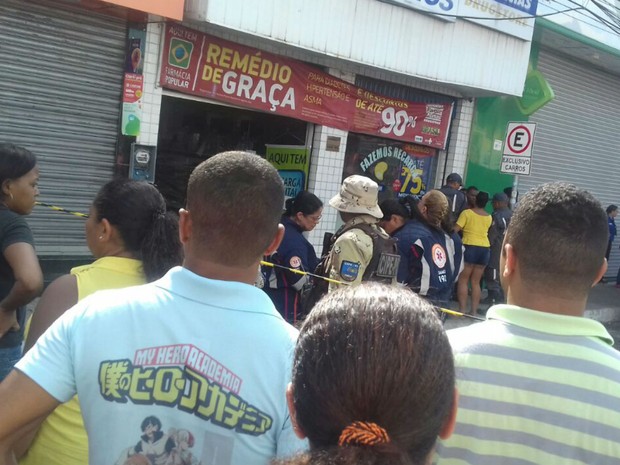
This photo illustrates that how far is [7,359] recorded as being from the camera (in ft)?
10.5

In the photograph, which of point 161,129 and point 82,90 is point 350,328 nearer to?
point 82,90

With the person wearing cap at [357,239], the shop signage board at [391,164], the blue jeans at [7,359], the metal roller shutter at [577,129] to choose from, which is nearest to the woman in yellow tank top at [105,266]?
the blue jeans at [7,359]

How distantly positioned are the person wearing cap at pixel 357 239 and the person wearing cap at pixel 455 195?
549 cm

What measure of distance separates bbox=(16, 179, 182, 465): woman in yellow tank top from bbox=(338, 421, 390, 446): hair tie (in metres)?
1.25

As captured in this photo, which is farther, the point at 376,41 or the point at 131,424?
the point at 376,41

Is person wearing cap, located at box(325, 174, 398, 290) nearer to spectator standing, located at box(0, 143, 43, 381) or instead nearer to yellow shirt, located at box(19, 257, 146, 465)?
spectator standing, located at box(0, 143, 43, 381)

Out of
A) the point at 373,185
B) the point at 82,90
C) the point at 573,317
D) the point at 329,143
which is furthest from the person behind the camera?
the point at 329,143

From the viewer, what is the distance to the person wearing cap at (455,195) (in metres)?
10.1

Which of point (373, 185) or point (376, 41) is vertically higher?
point (376, 41)

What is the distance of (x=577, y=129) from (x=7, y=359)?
13394 mm

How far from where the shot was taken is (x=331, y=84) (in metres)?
9.27

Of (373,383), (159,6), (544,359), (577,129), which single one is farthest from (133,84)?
(577,129)

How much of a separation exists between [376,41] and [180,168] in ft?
10.2

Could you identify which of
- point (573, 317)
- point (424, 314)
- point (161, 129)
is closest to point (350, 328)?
point (424, 314)
